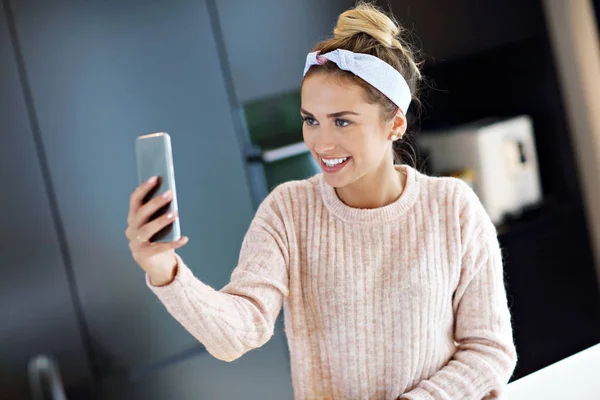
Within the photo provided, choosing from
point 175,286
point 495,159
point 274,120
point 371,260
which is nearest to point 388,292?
point 371,260

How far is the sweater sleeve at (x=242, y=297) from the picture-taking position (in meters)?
1.06

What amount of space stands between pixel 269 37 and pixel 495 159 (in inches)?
40.9

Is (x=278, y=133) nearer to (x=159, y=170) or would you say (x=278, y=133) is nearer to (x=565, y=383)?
(x=565, y=383)

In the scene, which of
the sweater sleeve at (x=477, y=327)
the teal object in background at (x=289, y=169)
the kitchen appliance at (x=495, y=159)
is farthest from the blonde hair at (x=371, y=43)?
the kitchen appliance at (x=495, y=159)

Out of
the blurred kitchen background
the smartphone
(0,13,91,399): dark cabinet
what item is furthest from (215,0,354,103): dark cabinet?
the smartphone

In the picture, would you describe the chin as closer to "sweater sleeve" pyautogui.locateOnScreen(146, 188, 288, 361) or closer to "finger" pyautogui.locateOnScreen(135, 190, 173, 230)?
"sweater sleeve" pyautogui.locateOnScreen(146, 188, 288, 361)

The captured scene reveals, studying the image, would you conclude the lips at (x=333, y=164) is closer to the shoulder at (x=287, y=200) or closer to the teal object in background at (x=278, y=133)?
the shoulder at (x=287, y=200)

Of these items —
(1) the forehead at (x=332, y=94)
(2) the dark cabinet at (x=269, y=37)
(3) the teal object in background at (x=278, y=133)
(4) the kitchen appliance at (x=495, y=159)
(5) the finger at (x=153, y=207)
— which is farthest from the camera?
(4) the kitchen appliance at (x=495, y=159)

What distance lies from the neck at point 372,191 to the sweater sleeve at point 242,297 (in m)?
0.13

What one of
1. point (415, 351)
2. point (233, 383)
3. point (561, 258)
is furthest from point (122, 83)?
point (561, 258)

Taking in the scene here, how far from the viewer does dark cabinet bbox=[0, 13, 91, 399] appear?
207cm

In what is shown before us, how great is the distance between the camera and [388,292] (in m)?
1.28

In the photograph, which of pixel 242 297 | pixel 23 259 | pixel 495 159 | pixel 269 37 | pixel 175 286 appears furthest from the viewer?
pixel 495 159

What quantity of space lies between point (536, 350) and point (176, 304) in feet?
7.77
